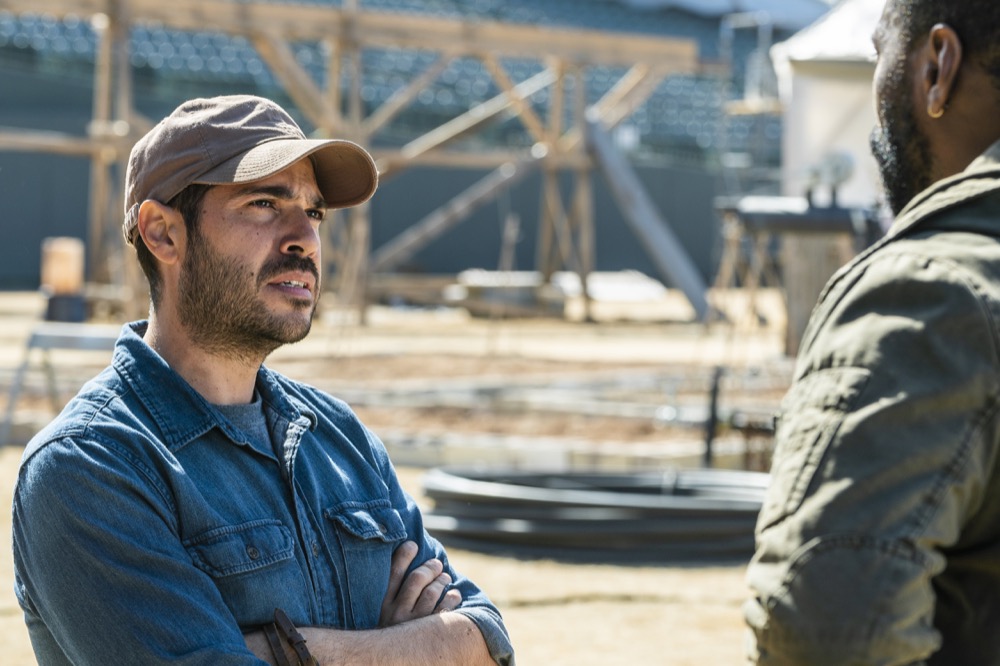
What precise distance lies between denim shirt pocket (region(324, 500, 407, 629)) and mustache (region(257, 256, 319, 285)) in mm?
392

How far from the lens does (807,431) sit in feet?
4.83

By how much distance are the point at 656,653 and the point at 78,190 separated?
81.8 feet

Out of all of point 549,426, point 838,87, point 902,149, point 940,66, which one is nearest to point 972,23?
point 940,66

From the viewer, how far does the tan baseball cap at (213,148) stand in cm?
240

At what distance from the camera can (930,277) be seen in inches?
57.6

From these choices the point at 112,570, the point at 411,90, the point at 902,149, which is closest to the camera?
the point at 902,149

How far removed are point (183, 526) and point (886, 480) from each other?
1.16 metres

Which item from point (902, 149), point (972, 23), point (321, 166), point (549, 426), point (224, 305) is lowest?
point (549, 426)

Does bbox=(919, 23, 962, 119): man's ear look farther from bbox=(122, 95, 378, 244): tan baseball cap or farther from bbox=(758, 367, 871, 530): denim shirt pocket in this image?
bbox=(122, 95, 378, 244): tan baseball cap

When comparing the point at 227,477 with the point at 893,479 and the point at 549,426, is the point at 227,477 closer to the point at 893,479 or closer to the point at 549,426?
the point at 893,479

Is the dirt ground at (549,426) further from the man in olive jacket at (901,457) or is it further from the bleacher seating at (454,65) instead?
the bleacher seating at (454,65)

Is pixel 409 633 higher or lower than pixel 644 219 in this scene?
higher

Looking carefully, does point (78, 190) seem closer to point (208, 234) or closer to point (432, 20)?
point (432, 20)

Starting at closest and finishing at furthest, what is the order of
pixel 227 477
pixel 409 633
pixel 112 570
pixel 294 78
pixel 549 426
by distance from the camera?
pixel 112 570, pixel 227 477, pixel 409 633, pixel 549 426, pixel 294 78
